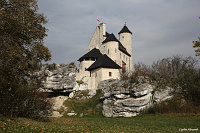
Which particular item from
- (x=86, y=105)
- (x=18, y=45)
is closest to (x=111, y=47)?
(x=86, y=105)

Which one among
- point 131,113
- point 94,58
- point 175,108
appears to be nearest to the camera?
point 175,108

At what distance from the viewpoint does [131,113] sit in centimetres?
2766

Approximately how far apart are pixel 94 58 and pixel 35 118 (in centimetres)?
2910

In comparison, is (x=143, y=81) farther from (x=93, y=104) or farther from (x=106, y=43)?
(x=106, y=43)

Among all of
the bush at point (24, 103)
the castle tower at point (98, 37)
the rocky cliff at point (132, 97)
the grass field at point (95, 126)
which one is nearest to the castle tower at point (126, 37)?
the castle tower at point (98, 37)

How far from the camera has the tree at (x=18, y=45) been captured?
12.4 meters

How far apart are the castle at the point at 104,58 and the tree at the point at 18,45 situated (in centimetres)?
2326

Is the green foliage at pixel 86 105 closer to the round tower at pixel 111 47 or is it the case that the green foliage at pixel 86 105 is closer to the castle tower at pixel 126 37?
the round tower at pixel 111 47

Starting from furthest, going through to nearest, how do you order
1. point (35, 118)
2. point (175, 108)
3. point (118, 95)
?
1. point (118, 95)
2. point (175, 108)
3. point (35, 118)

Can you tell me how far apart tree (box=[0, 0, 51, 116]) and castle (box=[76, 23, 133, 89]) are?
23259mm

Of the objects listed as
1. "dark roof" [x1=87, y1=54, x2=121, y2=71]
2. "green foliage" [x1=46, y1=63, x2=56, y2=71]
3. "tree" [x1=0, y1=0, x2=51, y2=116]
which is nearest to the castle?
"dark roof" [x1=87, y1=54, x2=121, y2=71]

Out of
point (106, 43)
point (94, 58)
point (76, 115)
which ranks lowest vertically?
point (76, 115)

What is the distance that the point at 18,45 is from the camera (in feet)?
46.2

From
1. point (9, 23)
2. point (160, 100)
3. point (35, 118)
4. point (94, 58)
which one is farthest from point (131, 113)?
point (94, 58)
